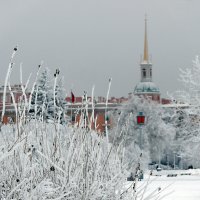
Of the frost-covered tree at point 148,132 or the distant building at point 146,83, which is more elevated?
the distant building at point 146,83

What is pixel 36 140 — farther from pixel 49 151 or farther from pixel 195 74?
pixel 195 74

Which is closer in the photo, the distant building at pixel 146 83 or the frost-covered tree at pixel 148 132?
the frost-covered tree at pixel 148 132

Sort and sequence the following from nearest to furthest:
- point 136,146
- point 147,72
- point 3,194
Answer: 1. point 3,194
2. point 136,146
3. point 147,72

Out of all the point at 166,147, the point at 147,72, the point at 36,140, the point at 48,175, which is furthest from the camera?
the point at 147,72

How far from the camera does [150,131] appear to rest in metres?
50.6

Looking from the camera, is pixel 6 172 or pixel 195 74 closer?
pixel 6 172

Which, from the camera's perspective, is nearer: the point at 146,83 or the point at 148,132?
the point at 148,132

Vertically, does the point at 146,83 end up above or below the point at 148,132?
above

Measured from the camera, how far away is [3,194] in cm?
548

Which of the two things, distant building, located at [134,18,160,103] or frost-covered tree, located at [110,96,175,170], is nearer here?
frost-covered tree, located at [110,96,175,170]

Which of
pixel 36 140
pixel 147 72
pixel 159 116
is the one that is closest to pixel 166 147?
pixel 159 116

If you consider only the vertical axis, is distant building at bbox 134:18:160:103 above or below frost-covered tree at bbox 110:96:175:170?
above

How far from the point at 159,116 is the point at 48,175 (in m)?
45.9

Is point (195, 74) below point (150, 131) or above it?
above
